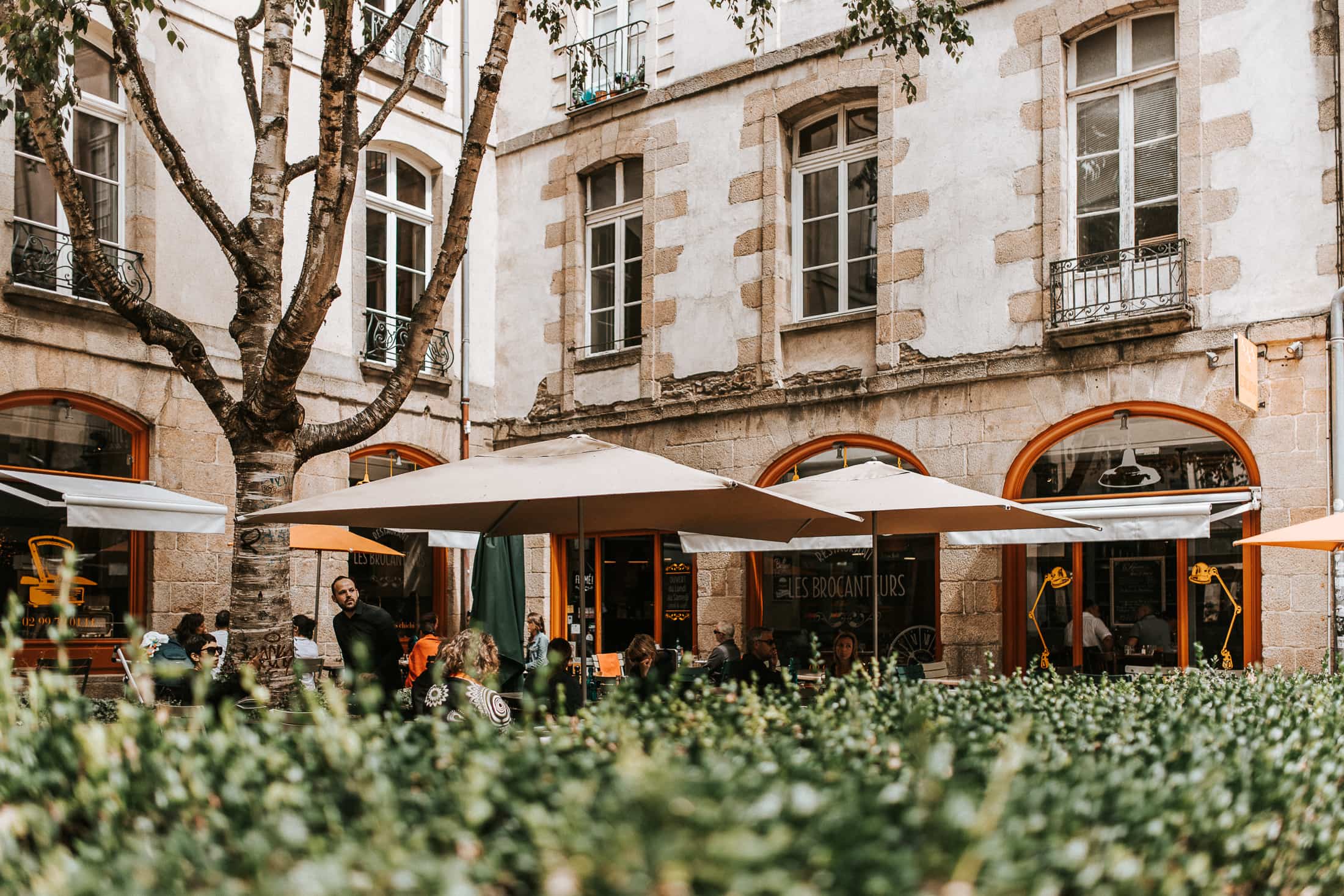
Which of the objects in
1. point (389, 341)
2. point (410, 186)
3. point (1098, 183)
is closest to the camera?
point (1098, 183)

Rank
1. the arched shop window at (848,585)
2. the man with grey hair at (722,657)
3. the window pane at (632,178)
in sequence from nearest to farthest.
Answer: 1. the man with grey hair at (722,657)
2. the arched shop window at (848,585)
3. the window pane at (632,178)

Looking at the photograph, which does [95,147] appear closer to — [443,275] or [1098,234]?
Result: [443,275]

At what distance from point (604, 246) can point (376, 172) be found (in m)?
2.69

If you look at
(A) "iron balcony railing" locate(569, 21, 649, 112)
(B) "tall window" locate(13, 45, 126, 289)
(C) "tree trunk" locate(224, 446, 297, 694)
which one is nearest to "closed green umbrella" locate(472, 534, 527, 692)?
(C) "tree trunk" locate(224, 446, 297, 694)

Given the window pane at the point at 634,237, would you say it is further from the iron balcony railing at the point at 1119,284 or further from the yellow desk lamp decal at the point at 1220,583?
the yellow desk lamp decal at the point at 1220,583

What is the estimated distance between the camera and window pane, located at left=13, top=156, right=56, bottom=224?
37.5ft

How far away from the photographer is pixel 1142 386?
1112cm

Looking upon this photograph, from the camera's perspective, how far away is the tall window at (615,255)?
49.2 ft

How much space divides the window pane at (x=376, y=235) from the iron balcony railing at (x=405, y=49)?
1672 millimetres

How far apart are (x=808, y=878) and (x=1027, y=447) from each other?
10320 millimetres

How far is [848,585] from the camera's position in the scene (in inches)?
512

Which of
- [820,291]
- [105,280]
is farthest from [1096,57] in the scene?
[105,280]

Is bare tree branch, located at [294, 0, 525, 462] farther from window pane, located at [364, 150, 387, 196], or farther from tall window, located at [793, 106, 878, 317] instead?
window pane, located at [364, 150, 387, 196]

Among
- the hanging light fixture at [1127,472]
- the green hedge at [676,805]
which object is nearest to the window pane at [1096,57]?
the hanging light fixture at [1127,472]
